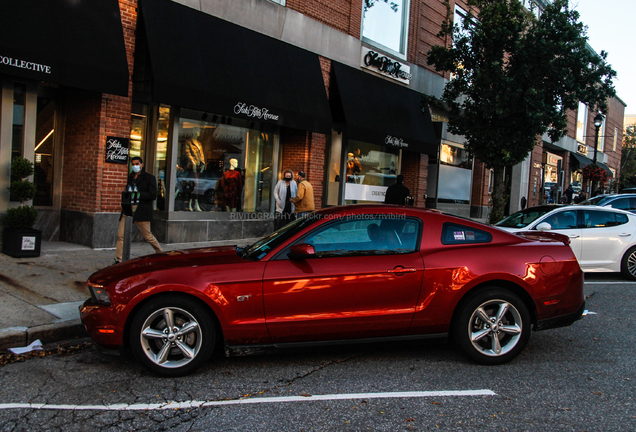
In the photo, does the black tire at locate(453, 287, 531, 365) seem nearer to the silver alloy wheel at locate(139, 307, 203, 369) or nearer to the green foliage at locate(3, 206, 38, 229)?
the silver alloy wheel at locate(139, 307, 203, 369)

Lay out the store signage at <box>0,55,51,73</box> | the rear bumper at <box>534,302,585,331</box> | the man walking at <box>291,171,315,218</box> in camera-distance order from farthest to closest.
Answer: the man walking at <box>291,171,315,218</box> → the store signage at <box>0,55,51,73</box> → the rear bumper at <box>534,302,585,331</box>

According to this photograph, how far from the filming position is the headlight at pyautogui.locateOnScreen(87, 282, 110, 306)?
4.23 meters

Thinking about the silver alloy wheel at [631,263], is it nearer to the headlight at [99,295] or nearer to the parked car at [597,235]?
the parked car at [597,235]

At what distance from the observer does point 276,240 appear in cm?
471

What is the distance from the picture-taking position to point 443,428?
11.0 ft

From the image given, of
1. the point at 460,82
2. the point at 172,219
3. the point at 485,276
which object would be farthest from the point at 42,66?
the point at 460,82

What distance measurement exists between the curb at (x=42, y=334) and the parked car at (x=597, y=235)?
7.63 metres

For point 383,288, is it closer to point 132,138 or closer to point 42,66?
point 42,66

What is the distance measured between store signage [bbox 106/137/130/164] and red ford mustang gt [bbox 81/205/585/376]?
549 centimetres

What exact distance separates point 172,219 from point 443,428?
28.0 ft

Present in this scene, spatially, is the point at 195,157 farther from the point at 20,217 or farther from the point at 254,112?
the point at 20,217

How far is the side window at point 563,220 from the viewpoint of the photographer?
977cm

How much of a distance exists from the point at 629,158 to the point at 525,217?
58.3 meters

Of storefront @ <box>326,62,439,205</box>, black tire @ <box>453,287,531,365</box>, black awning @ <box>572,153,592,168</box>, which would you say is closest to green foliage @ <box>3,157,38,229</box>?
black tire @ <box>453,287,531,365</box>
